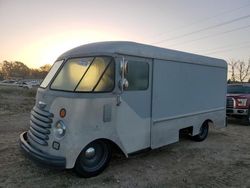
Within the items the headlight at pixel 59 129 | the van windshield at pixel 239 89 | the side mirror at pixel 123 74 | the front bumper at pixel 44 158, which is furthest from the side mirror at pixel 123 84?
the van windshield at pixel 239 89

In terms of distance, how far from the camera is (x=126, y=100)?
16.1ft

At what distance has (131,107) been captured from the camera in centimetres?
504

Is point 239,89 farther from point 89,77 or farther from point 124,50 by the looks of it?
point 89,77

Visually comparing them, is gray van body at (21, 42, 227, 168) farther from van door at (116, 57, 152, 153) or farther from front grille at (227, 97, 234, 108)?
front grille at (227, 97, 234, 108)

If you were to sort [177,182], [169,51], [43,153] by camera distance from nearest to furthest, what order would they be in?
[43,153]
[177,182]
[169,51]

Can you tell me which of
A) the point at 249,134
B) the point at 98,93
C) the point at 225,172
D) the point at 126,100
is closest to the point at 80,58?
the point at 98,93

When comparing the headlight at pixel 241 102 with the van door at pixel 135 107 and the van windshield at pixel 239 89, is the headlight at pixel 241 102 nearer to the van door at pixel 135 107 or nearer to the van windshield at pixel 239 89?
the van windshield at pixel 239 89

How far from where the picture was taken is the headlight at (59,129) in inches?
166

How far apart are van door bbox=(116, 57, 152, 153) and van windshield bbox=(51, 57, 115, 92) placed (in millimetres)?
196

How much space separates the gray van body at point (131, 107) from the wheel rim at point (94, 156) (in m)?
0.25

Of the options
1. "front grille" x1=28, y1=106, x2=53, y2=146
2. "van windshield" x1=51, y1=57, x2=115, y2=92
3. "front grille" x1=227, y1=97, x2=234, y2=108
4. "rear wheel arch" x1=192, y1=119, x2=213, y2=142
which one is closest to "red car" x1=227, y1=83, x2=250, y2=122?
"front grille" x1=227, y1=97, x2=234, y2=108

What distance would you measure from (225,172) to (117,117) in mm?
2499

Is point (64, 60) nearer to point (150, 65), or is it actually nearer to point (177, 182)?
point (150, 65)

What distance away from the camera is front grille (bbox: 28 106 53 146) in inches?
174
